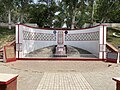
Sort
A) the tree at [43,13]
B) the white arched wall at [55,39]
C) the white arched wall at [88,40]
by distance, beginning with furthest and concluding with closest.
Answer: the tree at [43,13] → the white arched wall at [88,40] → the white arched wall at [55,39]

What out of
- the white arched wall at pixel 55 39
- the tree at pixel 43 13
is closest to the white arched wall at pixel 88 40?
the white arched wall at pixel 55 39

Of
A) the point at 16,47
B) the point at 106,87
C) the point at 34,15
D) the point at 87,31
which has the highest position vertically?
the point at 34,15

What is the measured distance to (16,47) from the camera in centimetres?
1506

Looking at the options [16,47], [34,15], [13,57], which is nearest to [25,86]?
[13,57]

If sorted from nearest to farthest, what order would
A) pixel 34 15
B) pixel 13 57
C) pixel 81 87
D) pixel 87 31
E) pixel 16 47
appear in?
pixel 81 87 → pixel 13 57 → pixel 16 47 → pixel 87 31 → pixel 34 15

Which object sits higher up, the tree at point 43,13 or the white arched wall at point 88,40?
the tree at point 43,13

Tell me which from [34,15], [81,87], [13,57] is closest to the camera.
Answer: [81,87]

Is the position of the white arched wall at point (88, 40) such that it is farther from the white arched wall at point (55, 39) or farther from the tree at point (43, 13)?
the tree at point (43, 13)

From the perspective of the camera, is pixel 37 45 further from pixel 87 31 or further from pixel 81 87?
pixel 81 87

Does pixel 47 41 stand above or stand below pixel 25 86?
above

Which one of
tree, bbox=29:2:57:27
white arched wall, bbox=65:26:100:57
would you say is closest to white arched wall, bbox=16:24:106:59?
white arched wall, bbox=65:26:100:57

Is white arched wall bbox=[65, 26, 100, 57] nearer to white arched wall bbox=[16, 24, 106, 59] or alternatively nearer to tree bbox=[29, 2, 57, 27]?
white arched wall bbox=[16, 24, 106, 59]

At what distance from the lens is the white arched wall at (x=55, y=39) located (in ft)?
49.9

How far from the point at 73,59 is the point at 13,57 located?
4.72 meters
